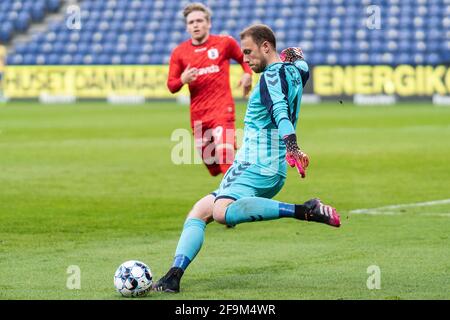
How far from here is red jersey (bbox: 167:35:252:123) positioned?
1270 centimetres

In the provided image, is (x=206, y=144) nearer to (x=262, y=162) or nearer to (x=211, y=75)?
(x=211, y=75)

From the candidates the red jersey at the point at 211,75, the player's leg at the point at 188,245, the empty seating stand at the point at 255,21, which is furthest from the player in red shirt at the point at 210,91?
the empty seating stand at the point at 255,21

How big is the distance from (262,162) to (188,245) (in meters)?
0.77

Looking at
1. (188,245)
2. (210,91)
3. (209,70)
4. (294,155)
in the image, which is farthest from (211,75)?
(294,155)

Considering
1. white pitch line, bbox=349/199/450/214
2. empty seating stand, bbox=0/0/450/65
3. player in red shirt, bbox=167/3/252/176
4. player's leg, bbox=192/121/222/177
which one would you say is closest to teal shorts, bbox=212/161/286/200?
player in red shirt, bbox=167/3/252/176

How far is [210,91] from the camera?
42.1 feet

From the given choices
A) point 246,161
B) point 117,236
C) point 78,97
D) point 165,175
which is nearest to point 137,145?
point 165,175

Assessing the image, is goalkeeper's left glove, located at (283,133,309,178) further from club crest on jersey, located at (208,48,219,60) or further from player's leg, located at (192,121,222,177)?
club crest on jersey, located at (208,48,219,60)

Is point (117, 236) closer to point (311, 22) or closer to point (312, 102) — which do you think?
point (312, 102)

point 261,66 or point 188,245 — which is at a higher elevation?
point 261,66

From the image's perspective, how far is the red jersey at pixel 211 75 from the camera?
12695mm

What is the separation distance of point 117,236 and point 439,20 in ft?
94.0

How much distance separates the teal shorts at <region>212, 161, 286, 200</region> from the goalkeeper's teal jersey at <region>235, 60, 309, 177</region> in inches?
1.4

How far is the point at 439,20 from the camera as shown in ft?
123
